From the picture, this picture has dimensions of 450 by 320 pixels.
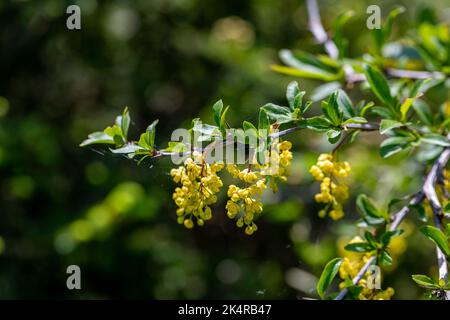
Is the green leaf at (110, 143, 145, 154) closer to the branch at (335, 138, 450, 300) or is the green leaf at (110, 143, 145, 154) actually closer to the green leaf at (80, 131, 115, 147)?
the green leaf at (80, 131, 115, 147)

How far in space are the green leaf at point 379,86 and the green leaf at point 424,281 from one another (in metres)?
0.33

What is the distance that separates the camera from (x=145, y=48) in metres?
2.77

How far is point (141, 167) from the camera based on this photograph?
6.29ft

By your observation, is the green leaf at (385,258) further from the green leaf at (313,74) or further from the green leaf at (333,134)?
the green leaf at (313,74)

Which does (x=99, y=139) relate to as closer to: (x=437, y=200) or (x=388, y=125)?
(x=388, y=125)

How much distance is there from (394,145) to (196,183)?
39 cm

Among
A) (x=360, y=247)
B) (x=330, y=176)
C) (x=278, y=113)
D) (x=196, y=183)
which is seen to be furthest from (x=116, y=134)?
(x=360, y=247)

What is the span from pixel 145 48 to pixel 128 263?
3.23 feet

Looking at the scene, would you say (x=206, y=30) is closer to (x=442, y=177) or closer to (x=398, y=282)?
(x=398, y=282)

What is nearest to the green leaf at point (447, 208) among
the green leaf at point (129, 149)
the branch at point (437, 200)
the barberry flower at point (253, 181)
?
the branch at point (437, 200)

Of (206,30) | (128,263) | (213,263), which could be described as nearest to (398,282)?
(213,263)

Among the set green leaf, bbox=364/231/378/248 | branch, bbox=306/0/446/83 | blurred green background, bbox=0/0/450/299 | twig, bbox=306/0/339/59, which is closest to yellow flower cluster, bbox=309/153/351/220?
green leaf, bbox=364/231/378/248

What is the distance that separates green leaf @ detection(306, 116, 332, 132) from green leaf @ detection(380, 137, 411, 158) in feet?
0.44

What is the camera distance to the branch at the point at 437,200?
1.06 m
